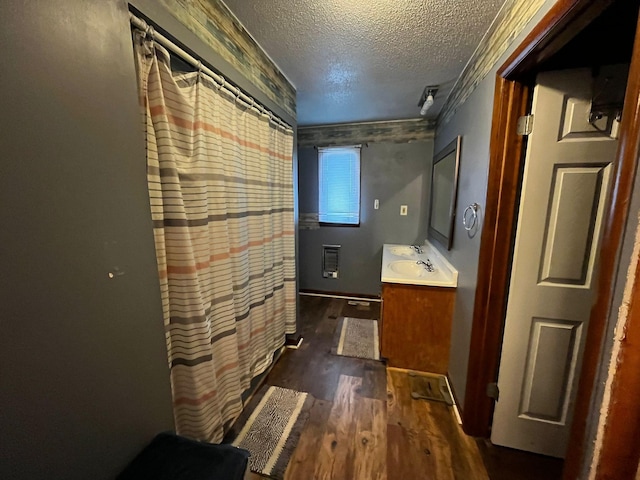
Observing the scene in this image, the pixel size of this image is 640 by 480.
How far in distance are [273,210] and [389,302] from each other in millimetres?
1183

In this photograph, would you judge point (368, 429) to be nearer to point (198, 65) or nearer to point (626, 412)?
point (626, 412)

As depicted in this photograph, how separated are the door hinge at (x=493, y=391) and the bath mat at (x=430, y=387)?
41 cm

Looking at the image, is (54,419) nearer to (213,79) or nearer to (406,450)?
(213,79)

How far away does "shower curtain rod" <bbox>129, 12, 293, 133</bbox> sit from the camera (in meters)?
0.89

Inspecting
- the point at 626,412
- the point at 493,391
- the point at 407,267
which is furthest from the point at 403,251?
the point at 626,412

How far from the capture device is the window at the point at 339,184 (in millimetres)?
3457

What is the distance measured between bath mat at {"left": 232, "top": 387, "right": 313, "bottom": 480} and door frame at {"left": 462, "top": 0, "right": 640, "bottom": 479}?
3.42 feet

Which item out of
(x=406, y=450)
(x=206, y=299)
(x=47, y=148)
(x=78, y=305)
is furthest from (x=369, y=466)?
(x=47, y=148)

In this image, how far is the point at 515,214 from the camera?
1.33 metres

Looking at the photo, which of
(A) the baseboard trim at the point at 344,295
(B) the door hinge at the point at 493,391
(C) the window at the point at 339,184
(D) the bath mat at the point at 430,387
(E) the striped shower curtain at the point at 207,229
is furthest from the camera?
(A) the baseboard trim at the point at 344,295

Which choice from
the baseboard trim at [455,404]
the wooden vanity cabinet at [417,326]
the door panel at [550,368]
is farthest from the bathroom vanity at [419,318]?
the door panel at [550,368]

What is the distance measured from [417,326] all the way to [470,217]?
3.14 ft

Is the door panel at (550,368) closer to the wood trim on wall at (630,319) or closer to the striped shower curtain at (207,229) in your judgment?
the wood trim on wall at (630,319)

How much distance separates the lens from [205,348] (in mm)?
1208
